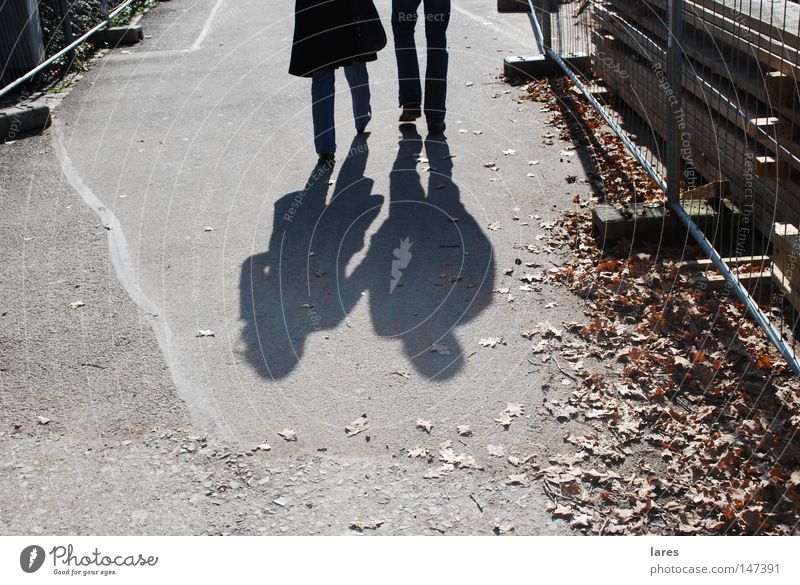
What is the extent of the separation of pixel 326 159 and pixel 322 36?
1.07m

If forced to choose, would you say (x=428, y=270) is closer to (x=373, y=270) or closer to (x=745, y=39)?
(x=373, y=270)

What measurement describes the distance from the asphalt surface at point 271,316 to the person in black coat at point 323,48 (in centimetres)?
56

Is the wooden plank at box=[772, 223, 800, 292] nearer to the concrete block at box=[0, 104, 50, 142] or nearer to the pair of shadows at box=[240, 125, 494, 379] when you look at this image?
the pair of shadows at box=[240, 125, 494, 379]

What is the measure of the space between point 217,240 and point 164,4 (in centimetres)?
1121

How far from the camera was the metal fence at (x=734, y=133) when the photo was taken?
5832mm

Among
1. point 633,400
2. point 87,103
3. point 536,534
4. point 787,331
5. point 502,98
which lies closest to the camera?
point 536,534

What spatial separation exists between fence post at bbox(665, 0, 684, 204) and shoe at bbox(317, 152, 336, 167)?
10.2 ft

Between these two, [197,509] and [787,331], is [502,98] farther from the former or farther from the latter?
[197,509]

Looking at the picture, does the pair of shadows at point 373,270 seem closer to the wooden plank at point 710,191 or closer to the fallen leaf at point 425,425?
the fallen leaf at point 425,425

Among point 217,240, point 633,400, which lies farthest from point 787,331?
point 217,240

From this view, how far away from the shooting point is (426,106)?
Answer: 9.65 meters

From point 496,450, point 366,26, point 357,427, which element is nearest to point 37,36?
point 366,26
